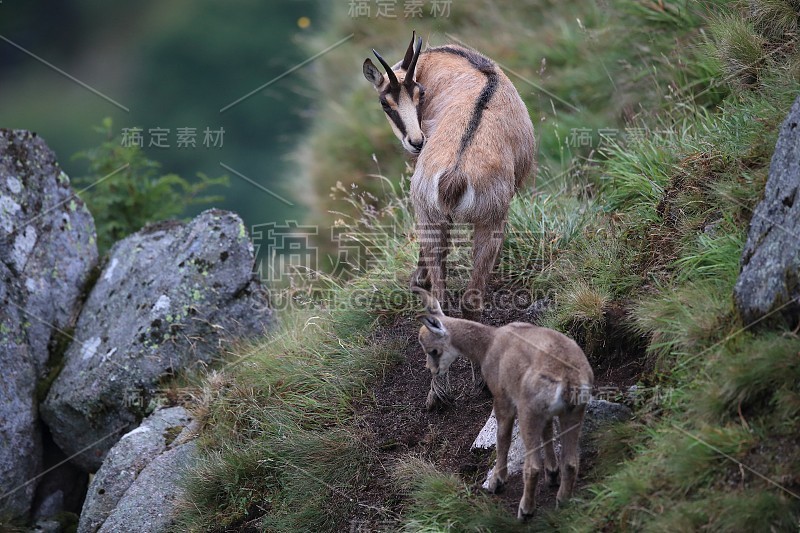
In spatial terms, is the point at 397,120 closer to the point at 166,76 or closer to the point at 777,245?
the point at 777,245

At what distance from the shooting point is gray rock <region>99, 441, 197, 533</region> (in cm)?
662

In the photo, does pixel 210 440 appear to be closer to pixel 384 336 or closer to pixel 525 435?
pixel 384 336

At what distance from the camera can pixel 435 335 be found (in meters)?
5.43

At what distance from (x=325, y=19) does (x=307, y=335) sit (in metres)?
10.5

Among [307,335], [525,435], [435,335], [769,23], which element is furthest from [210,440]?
[769,23]

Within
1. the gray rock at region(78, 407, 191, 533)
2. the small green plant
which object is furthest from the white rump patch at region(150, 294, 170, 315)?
the small green plant

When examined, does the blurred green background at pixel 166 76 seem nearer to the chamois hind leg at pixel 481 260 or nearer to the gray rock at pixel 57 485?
the gray rock at pixel 57 485

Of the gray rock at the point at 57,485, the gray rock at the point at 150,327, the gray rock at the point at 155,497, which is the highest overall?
the gray rock at the point at 150,327

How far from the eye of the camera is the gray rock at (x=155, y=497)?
6621 mm

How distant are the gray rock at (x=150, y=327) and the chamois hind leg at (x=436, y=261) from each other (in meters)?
2.54

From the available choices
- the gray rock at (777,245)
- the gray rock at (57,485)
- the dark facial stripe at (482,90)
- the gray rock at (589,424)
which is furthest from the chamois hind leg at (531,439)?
the gray rock at (57,485)

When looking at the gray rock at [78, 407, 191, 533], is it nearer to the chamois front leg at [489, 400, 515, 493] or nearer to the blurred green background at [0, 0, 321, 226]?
the chamois front leg at [489, 400, 515, 493]

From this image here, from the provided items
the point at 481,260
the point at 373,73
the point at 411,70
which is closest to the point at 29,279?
the point at 373,73

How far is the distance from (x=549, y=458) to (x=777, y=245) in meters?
1.74
